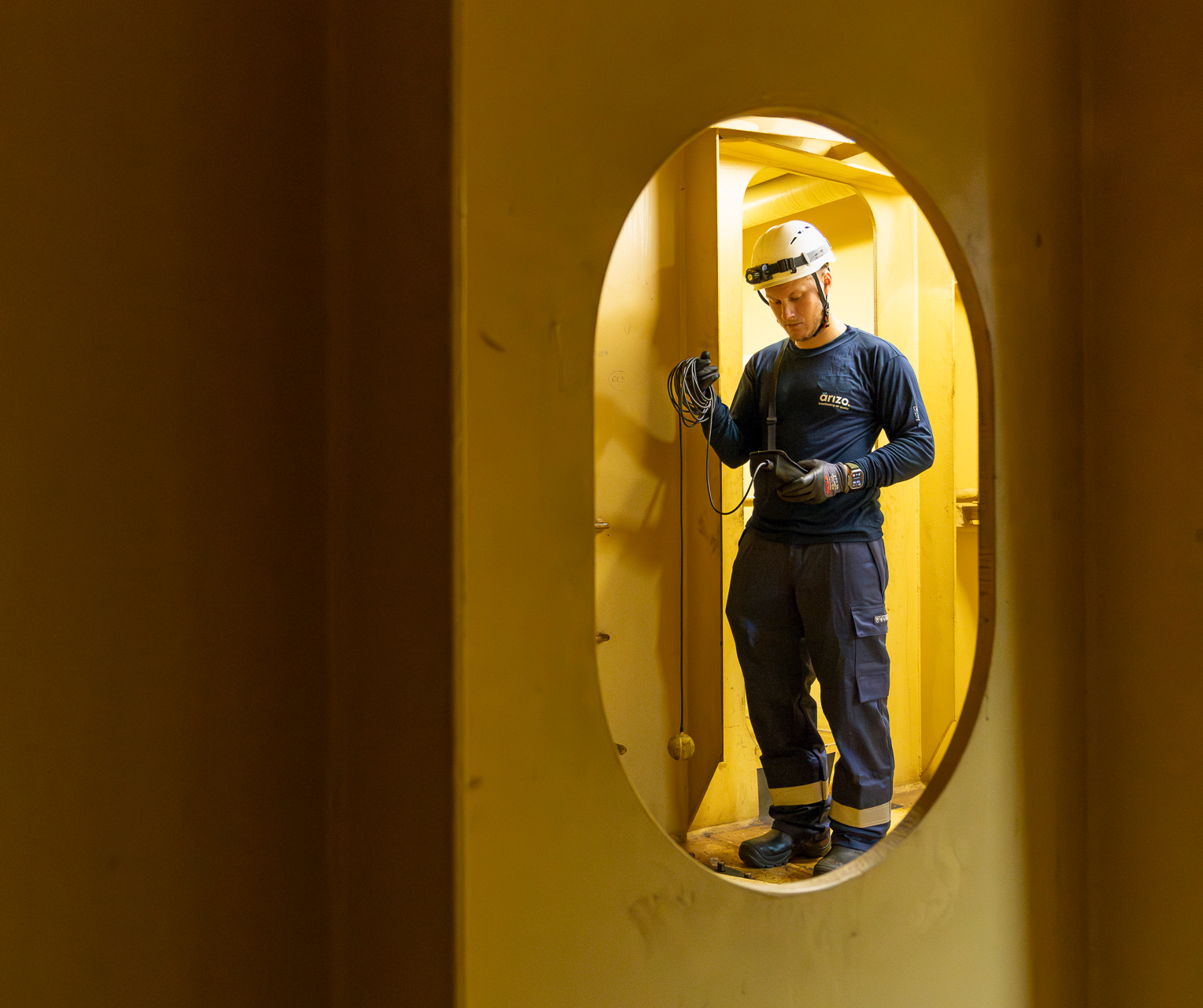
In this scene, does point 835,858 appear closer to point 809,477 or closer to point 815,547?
point 815,547

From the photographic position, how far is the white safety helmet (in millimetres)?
2691

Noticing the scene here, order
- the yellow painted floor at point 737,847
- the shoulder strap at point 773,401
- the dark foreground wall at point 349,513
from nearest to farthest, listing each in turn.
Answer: the dark foreground wall at point 349,513, the yellow painted floor at point 737,847, the shoulder strap at point 773,401

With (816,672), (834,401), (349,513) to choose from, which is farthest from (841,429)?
(349,513)

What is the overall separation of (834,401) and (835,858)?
1159 mm

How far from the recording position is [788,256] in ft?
8.87

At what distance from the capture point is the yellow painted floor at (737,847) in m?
2.55

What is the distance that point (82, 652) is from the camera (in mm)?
1054

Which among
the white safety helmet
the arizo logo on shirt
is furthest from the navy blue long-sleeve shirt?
the white safety helmet

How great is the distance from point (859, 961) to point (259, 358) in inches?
41.9

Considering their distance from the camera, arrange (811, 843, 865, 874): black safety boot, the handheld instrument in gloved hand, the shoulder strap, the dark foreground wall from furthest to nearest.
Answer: the shoulder strap
the handheld instrument in gloved hand
(811, 843, 865, 874): black safety boot
the dark foreground wall

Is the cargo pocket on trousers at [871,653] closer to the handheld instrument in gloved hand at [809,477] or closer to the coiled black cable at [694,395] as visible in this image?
the handheld instrument in gloved hand at [809,477]

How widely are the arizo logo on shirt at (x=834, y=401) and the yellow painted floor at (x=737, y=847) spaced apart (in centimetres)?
101

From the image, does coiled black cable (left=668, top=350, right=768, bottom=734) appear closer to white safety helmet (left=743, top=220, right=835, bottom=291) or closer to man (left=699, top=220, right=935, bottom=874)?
man (left=699, top=220, right=935, bottom=874)

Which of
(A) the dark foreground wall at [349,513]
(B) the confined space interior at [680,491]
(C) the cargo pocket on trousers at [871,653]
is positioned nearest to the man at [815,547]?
(C) the cargo pocket on trousers at [871,653]
